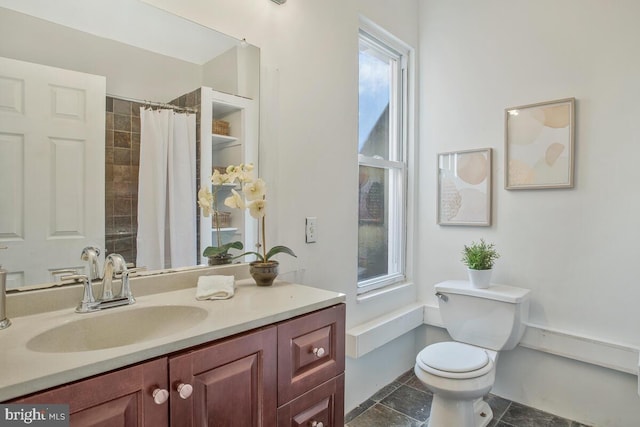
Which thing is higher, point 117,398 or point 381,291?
point 117,398

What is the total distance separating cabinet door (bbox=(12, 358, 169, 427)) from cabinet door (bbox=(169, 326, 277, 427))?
0.11 ft

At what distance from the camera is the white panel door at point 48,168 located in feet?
3.29

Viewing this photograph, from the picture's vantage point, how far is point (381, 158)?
235 centimetres

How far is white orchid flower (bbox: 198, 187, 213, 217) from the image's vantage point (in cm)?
143

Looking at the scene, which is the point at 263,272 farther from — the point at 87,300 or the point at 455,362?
the point at 455,362

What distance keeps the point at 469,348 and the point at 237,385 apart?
1.32 metres

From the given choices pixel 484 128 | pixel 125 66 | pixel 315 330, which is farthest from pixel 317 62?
pixel 315 330

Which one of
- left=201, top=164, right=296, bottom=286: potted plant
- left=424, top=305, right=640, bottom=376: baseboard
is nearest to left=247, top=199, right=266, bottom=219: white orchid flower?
left=201, top=164, right=296, bottom=286: potted plant

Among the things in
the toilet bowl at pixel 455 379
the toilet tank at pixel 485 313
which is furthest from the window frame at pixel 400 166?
the toilet bowl at pixel 455 379

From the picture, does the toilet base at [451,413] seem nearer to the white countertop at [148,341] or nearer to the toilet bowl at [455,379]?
the toilet bowl at [455,379]

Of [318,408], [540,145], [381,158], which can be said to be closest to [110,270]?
[318,408]

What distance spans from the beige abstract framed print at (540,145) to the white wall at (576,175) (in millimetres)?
43

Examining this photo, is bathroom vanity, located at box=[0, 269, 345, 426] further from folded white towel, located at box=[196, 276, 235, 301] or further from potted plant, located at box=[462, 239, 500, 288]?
potted plant, located at box=[462, 239, 500, 288]

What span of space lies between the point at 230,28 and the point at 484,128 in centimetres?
160
